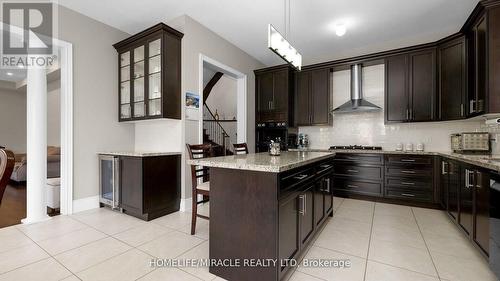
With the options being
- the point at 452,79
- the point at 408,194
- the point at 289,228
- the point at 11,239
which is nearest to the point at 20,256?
the point at 11,239

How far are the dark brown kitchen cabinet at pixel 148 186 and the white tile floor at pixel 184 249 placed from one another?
0.47 ft

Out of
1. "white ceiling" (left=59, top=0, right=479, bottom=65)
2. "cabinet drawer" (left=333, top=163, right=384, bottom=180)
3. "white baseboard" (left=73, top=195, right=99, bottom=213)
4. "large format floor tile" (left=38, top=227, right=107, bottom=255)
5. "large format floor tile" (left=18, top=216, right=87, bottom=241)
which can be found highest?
"white ceiling" (left=59, top=0, right=479, bottom=65)

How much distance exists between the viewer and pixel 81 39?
3135 mm

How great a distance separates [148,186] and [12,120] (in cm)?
775

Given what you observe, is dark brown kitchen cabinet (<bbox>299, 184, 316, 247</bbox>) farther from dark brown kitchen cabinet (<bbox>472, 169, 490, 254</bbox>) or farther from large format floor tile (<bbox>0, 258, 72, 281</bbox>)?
large format floor tile (<bbox>0, 258, 72, 281</bbox>)

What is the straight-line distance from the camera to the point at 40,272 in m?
1.68

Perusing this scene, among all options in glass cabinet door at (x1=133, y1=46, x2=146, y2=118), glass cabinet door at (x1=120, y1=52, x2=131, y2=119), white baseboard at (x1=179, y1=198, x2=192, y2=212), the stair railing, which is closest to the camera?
white baseboard at (x1=179, y1=198, x2=192, y2=212)

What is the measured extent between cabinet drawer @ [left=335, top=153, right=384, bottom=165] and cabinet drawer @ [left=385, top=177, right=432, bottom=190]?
326mm

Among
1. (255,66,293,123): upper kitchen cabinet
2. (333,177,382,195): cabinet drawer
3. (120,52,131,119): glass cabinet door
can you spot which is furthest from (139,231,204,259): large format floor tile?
(255,66,293,123): upper kitchen cabinet

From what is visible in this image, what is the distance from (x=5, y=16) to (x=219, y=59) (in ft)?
8.92

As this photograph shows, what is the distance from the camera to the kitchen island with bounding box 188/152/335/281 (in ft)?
4.68

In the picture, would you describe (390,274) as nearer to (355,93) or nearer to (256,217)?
(256,217)

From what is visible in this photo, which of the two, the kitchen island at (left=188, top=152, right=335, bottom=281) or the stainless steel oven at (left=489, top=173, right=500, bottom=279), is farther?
the stainless steel oven at (left=489, top=173, right=500, bottom=279)

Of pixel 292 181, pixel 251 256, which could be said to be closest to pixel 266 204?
pixel 292 181
